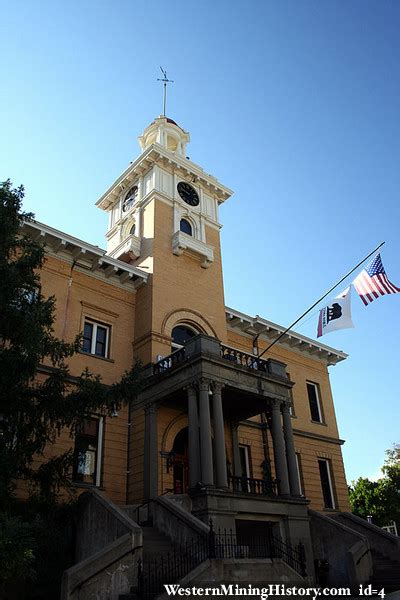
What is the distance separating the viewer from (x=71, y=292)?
2056cm

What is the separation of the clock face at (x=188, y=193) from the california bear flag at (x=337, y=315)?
1021 centimetres

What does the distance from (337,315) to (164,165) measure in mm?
12487

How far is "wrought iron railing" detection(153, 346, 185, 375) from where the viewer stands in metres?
19.0

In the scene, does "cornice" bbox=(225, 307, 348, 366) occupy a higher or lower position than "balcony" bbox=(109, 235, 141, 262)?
lower

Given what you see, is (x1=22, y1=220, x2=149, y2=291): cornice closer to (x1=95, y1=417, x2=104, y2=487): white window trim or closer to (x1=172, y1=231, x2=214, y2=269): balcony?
(x1=172, y1=231, x2=214, y2=269): balcony

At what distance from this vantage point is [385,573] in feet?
60.2

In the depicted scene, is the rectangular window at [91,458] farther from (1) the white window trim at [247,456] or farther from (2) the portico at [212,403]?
(1) the white window trim at [247,456]

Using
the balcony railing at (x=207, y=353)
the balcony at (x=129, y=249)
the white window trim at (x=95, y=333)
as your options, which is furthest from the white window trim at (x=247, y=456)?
the balcony at (x=129, y=249)

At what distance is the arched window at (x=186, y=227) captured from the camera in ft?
85.7

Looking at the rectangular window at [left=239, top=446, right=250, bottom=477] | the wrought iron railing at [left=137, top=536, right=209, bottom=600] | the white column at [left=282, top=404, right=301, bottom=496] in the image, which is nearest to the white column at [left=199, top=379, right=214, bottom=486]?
the wrought iron railing at [left=137, top=536, right=209, bottom=600]

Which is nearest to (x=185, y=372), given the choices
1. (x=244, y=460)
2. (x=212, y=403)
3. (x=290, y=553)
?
(x=212, y=403)

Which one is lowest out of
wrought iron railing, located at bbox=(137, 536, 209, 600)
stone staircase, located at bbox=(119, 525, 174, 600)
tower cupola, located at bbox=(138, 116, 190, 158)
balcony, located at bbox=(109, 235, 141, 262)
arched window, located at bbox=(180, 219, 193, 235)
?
wrought iron railing, located at bbox=(137, 536, 209, 600)

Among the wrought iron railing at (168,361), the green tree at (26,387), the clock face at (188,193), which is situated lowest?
the green tree at (26,387)

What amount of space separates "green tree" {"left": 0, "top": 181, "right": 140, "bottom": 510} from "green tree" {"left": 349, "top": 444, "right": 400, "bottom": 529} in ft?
142
